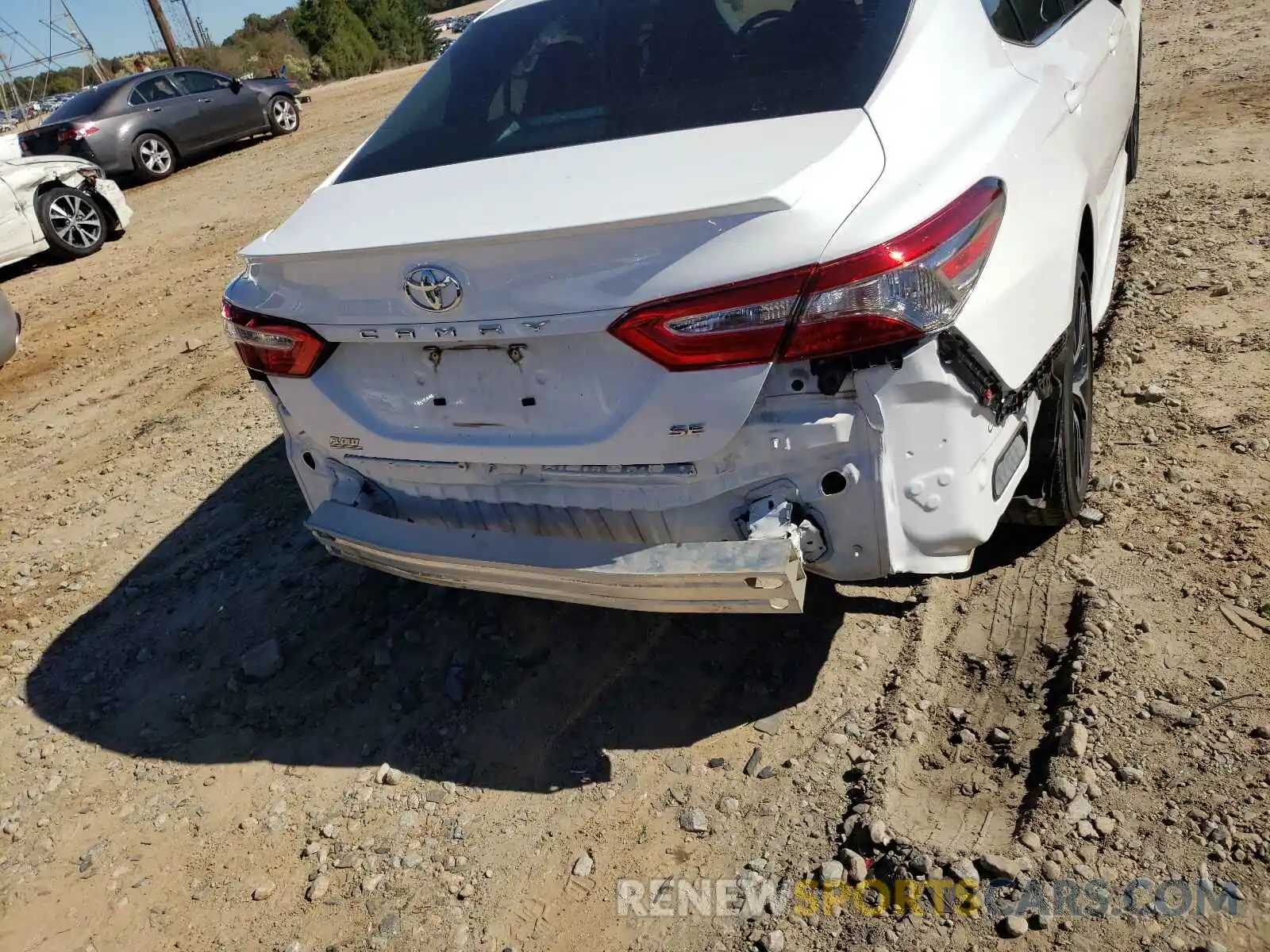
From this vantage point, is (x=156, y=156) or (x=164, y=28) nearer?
(x=156, y=156)

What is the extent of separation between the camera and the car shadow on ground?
2871 millimetres

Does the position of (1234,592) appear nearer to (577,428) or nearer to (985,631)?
(985,631)

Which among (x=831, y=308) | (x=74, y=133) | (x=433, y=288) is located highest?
(x=433, y=288)

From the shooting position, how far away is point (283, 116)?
15734 millimetres

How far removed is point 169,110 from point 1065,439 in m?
14.4

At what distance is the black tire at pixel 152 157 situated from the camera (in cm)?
1338

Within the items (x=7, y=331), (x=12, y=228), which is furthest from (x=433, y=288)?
(x=12, y=228)

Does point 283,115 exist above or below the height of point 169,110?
below

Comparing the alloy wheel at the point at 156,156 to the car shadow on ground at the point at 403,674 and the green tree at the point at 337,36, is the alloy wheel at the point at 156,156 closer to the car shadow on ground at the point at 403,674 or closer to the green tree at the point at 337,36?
the car shadow on ground at the point at 403,674

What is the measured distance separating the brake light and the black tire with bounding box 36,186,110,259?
3339 mm

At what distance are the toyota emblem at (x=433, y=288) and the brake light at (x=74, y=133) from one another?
42.1 feet

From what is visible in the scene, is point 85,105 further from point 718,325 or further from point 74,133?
point 718,325

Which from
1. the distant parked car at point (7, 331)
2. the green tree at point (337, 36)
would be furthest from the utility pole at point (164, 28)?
the distant parked car at point (7, 331)

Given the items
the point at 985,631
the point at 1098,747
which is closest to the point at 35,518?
the point at 985,631
